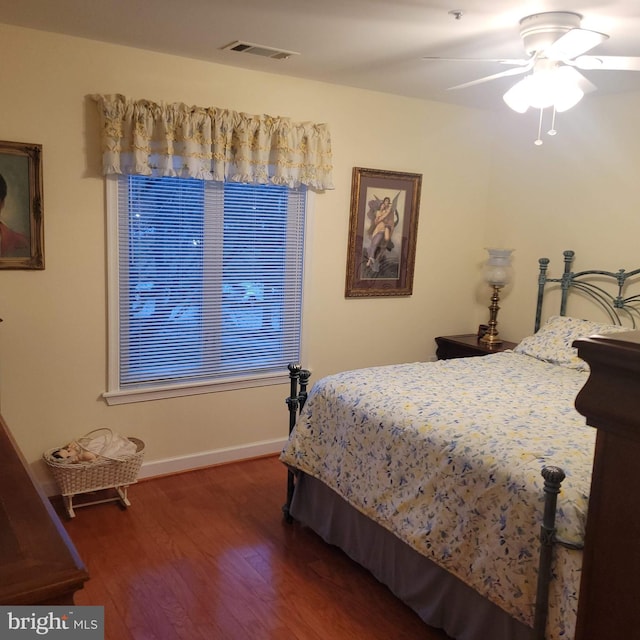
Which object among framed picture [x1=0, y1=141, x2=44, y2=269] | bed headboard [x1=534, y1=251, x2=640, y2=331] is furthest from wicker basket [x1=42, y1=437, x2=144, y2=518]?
bed headboard [x1=534, y1=251, x2=640, y2=331]

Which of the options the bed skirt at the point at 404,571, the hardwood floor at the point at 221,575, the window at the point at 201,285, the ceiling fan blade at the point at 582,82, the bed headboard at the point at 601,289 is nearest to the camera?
the bed skirt at the point at 404,571

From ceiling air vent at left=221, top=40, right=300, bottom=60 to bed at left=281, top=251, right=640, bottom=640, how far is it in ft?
5.60

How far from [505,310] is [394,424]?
2.51m

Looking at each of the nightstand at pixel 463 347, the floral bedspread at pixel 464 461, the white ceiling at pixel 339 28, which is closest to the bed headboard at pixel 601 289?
the nightstand at pixel 463 347

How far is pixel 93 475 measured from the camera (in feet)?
10.3

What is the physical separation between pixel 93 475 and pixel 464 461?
200 centimetres

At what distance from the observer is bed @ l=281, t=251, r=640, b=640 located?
1854mm

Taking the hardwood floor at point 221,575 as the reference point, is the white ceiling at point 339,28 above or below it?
above

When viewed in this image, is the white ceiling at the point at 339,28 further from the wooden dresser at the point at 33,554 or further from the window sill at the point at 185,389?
the wooden dresser at the point at 33,554

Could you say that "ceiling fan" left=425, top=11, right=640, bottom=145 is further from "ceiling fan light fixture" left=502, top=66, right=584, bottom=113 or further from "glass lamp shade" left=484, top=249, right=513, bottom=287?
"glass lamp shade" left=484, top=249, right=513, bottom=287

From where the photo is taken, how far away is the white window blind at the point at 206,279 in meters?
3.44

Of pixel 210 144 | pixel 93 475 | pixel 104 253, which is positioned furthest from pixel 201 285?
pixel 93 475

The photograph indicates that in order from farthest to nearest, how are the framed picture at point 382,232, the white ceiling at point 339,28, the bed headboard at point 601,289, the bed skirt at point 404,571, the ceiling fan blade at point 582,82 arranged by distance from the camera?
the framed picture at point 382,232 → the bed headboard at point 601,289 → the ceiling fan blade at point 582,82 → the white ceiling at point 339,28 → the bed skirt at point 404,571

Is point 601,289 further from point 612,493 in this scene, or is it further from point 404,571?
point 612,493
